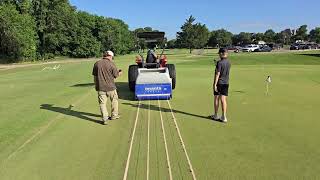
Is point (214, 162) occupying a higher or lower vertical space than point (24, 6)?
lower

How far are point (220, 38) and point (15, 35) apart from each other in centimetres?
8348

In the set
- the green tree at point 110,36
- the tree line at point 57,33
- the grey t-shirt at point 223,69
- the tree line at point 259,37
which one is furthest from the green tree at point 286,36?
the grey t-shirt at point 223,69

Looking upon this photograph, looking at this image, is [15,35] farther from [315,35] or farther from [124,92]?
[315,35]

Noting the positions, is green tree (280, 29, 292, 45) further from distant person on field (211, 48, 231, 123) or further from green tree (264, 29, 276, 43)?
distant person on field (211, 48, 231, 123)

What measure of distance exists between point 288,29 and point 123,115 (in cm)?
14149

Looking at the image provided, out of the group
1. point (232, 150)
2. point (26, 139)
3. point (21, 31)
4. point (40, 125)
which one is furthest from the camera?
point (21, 31)

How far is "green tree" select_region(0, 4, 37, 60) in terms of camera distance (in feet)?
181

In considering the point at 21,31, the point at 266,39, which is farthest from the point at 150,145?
the point at 266,39

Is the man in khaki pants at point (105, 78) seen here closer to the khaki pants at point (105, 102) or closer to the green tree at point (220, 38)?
the khaki pants at point (105, 102)

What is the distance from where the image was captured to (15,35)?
56.1m

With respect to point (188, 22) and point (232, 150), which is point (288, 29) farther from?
point (232, 150)

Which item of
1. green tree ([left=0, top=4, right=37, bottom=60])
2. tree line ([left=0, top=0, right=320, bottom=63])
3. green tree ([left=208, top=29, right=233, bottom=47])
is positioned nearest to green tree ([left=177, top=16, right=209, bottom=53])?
tree line ([left=0, top=0, right=320, bottom=63])

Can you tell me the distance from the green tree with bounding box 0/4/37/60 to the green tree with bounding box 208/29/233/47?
254 feet

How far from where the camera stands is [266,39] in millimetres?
145125
